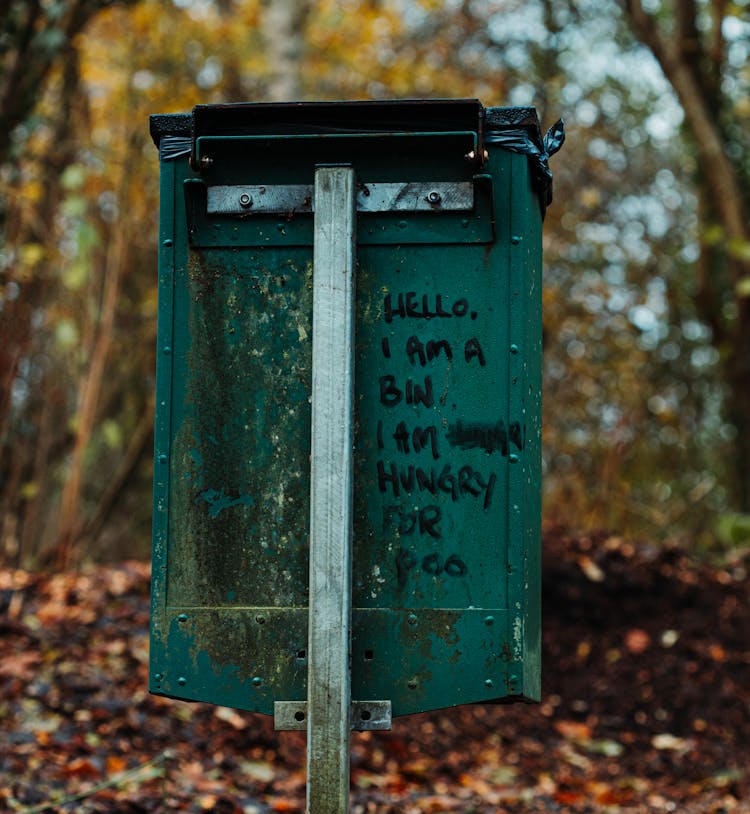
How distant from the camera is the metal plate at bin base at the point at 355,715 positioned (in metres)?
3.28

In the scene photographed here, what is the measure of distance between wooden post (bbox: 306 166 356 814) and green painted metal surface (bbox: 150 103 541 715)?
11 centimetres

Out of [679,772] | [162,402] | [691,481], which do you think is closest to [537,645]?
[162,402]

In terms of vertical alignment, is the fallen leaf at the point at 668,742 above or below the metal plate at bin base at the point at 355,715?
below

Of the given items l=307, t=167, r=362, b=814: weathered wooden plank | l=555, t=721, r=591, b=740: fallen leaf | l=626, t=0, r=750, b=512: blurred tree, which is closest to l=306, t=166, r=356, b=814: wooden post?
l=307, t=167, r=362, b=814: weathered wooden plank

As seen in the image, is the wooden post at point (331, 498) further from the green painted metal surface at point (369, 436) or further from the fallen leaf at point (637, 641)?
the fallen leaf at point (637, 641)

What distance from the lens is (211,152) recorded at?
3.51 metres

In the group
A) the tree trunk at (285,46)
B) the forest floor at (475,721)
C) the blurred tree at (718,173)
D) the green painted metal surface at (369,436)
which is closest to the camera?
the green painted metal surface at (369,436)

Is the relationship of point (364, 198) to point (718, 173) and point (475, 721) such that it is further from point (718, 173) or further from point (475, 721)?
point (718, 173)

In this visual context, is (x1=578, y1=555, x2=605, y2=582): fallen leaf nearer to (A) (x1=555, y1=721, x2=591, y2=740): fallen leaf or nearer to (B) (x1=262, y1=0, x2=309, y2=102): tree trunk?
(A) (x1=555, y1=721, x2=591, y2=740): fallen leaf

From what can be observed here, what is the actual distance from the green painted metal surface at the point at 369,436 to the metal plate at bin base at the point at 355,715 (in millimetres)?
54

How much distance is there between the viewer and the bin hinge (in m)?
3.44

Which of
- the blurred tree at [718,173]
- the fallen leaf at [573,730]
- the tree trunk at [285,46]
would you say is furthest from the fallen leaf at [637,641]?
the tree trunk at [285,46]

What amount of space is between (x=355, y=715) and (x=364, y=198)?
140cm

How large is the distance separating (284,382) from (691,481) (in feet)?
33.7
